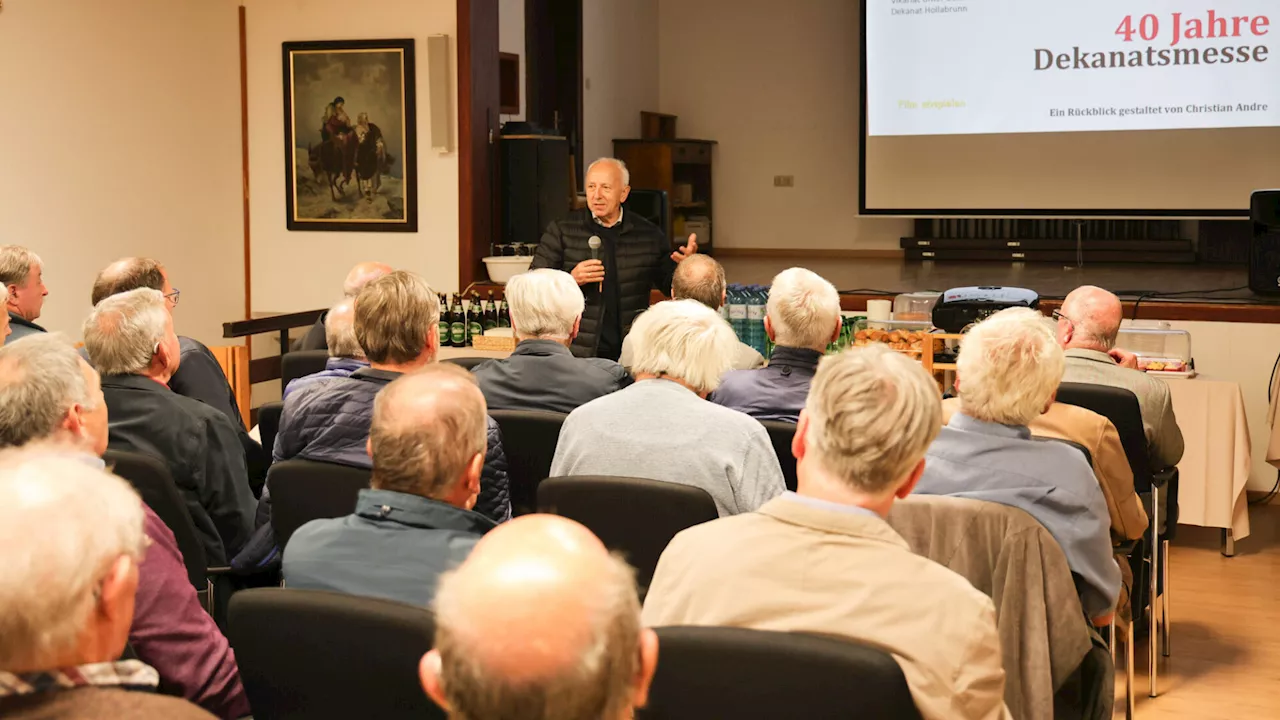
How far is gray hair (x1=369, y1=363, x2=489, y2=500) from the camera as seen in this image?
6.89 feet

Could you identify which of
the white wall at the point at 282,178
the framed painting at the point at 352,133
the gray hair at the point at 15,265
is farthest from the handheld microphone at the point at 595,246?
the gray hair at the point at 15,265

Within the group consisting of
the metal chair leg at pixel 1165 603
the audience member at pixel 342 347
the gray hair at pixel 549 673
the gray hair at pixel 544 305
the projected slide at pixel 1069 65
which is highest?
the projected slide at pixel 1069 65

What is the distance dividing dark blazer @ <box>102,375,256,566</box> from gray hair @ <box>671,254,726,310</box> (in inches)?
78.9

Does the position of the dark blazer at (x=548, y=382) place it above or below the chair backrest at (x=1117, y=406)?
above

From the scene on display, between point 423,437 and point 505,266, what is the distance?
5.21m

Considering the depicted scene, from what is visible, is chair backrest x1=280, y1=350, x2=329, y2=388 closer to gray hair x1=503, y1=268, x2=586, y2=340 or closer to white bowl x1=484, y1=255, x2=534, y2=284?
gray hair x1=503, y1=268, x2=586, y2=340

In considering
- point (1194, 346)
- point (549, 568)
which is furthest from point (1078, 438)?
point (1194, 346)

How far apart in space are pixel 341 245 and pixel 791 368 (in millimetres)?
4570

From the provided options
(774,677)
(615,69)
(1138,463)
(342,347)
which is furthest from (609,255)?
(615,69)

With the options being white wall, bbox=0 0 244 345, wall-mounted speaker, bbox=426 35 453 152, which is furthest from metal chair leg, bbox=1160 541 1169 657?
white wall, bbox=0 0 244 345

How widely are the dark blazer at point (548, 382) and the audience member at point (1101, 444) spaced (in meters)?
1.02

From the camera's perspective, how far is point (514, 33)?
944 centimetres

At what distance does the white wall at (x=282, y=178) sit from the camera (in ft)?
24.0

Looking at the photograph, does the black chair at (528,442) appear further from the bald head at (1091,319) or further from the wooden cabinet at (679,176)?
the wooden cabinet at (679,176)
